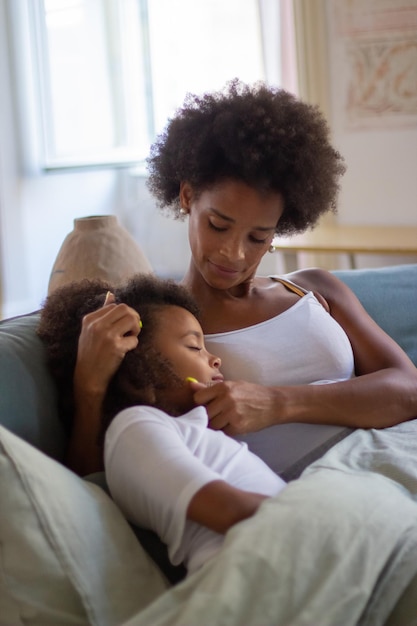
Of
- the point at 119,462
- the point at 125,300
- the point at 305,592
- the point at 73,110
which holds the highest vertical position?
the point at 73,110

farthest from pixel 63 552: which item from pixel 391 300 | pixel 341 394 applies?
pixel 391 300

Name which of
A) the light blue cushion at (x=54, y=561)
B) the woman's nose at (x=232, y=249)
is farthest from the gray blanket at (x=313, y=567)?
the woman's nose at (x=232, y=249)

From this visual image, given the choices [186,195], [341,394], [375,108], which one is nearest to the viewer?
[341,394]

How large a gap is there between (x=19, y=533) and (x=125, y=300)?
0.51 m

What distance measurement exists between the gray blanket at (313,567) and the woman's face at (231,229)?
1.79ft

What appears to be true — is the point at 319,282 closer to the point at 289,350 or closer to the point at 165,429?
the point at 289,350

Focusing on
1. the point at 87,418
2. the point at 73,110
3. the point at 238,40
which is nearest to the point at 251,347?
the point at 87,418

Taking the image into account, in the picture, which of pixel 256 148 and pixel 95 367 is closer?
pixel 95 367

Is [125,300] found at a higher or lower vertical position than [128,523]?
higher

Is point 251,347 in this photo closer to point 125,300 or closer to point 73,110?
point 125,300

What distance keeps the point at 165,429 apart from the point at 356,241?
217 cm

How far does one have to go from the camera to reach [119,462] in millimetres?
1244

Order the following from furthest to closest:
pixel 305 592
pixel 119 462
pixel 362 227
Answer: pixel 362 227, pixel 119 462, pixel 305 592

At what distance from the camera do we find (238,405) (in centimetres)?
147
